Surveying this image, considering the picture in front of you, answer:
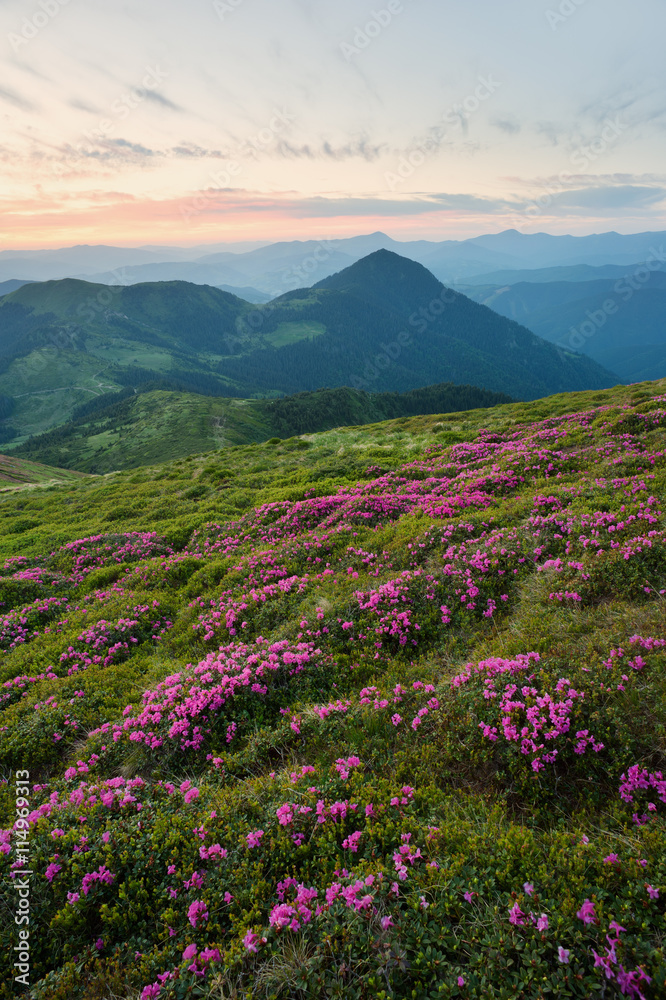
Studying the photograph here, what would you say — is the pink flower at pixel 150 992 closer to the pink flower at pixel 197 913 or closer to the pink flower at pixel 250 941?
the pink flower at pixel 197 913

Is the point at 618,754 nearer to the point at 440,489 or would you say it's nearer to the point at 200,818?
the point at 200,818

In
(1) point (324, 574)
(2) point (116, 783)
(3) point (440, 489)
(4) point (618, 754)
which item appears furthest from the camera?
(3) point (440, 489)

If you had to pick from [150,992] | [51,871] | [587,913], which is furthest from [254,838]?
[587,913]

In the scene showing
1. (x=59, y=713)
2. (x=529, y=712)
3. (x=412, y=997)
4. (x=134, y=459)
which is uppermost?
(x=529, y=712)

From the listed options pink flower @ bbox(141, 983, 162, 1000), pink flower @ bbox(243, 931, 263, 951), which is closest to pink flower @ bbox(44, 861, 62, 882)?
pink flower @ bbox(141, 983, 162, 1000)

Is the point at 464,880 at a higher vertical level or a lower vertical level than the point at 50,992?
higher

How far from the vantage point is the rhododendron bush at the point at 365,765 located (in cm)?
413

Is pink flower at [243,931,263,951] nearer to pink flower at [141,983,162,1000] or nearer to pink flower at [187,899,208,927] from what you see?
pink flower at [187,899,208,927]

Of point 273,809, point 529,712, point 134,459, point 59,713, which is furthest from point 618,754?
point 134,459

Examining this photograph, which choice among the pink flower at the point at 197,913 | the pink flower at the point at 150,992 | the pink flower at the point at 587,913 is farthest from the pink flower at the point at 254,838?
the pink flower at the point at 587,913

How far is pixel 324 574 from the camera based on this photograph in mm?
12188

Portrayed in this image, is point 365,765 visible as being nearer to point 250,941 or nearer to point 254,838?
point 254,838

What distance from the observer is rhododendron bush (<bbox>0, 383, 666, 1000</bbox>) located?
13.6 feet

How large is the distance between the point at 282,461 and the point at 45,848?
91.4 feet
